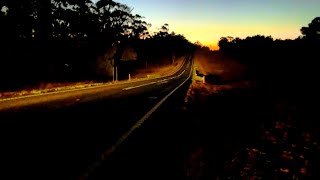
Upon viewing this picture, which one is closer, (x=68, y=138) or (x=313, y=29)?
(x=68, y=138)

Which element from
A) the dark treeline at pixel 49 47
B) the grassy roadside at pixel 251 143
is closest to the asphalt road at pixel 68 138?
the grassy roadside at pixel 251 143

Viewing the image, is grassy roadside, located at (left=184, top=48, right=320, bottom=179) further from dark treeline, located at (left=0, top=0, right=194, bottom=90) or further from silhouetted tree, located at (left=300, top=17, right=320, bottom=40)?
silhouetted tree, located at (left=300, top=17, right=320, bottom=40)

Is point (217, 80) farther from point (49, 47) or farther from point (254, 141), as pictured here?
point (254, 141)

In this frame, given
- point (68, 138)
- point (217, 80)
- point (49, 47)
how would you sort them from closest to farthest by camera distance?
point (68, 138) → point (49, 47) → point (217, 80)

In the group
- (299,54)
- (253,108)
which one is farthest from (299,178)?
(299,54)

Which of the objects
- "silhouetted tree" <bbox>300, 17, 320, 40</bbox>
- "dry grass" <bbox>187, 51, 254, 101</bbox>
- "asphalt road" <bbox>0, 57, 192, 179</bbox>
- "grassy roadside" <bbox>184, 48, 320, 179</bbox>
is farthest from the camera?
"silhouetted tree" <bbox>300, 17, 320, 40</bbox>

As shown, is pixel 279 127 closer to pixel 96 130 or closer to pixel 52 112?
pixel 96 130

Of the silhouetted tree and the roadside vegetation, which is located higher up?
the silhouetted tree

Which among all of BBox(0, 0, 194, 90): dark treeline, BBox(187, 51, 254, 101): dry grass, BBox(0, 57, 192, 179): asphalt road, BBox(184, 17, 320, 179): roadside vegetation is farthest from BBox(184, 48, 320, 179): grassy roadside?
BBox(0, 0, 194, 90): dark treeline

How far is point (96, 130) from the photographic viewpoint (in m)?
9.49

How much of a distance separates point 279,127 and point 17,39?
2663cm

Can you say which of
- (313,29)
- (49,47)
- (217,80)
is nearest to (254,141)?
(49,47)

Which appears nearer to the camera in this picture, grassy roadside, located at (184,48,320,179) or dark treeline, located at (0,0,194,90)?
grassy roadside, located at (184,48,320,179)

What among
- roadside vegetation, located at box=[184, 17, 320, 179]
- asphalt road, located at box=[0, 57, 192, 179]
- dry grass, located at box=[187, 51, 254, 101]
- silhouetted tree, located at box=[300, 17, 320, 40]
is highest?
silhouetted tree, located at box=[300, 17, 320, 40]
